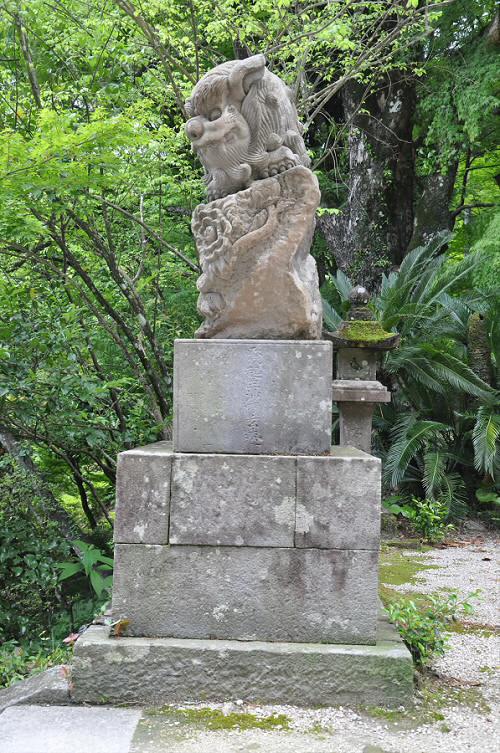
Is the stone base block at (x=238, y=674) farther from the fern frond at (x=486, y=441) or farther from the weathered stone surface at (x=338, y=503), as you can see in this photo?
the fern frond at (x=486, y=441)

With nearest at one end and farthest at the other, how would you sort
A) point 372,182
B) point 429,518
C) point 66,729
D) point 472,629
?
point 66,729
point 472,629
point 429,518
point 372,182

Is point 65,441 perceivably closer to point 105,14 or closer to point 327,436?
point 327,436

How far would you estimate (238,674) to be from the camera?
3279mm

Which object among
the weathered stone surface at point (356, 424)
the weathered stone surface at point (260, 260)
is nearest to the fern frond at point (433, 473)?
the weathered stone surface at point (356, 424)

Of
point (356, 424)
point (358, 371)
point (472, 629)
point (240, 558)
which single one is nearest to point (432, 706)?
point (240, 558)

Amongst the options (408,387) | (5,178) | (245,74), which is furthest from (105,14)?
(408,387)

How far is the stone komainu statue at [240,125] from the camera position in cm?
369

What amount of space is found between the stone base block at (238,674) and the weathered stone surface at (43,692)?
65 mm

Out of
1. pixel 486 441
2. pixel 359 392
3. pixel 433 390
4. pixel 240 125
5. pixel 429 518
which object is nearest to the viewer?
pixel 240 125

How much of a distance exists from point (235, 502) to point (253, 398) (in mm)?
500

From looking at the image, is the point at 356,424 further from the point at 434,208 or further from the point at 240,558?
the point at 434,208

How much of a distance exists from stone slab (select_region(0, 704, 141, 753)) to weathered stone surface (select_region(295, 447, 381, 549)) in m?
1.06

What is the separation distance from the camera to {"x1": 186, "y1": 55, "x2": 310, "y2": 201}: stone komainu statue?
3693mm

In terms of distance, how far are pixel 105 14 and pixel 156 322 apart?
10.7 ft
